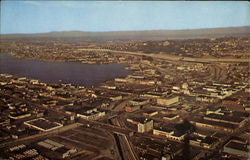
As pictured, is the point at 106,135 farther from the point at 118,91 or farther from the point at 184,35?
the point at 184,35

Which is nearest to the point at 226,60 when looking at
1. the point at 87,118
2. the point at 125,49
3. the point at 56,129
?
the point at 125,49

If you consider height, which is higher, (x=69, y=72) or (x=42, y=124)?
(x=69, y=72)

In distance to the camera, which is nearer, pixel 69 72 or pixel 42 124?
pixel 42 124

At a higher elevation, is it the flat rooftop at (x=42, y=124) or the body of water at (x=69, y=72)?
the body of water at (x=69, y=72)

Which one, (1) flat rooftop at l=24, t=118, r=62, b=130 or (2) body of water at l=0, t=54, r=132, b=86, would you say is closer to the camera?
(1) flat rooftop at l=24, t=118, r=62, b=130

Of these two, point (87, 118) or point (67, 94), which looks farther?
point (67, 94)

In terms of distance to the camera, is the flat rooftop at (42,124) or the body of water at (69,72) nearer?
the flat rooftop at (42,124)

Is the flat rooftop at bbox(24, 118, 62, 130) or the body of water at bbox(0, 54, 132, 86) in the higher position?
the body of water at bbox(0, 54, 132, 86)

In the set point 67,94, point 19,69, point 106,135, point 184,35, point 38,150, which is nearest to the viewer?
point 38,150
